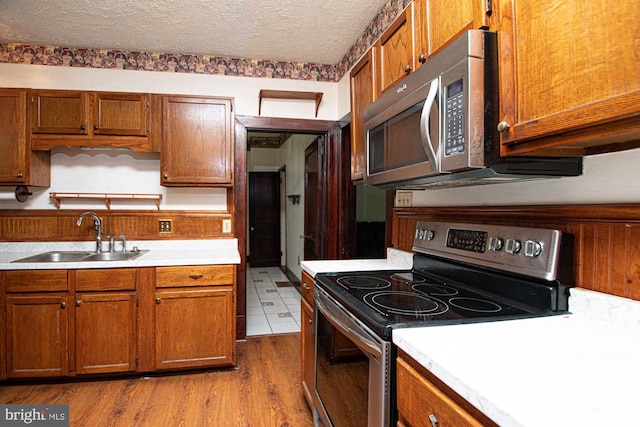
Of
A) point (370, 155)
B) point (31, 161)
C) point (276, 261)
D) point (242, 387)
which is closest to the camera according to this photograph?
point (370, 155)

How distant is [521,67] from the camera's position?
97 cm

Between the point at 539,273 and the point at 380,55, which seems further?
the point at 380,55

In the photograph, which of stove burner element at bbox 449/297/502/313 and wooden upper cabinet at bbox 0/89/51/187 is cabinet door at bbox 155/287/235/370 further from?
stove burner element at bbox 449/297/502/313

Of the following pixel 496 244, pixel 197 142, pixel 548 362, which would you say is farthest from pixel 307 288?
pixel 197 142

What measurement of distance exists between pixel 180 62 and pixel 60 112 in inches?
38.9

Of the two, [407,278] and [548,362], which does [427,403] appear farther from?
[407,278]

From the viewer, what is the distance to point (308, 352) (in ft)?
6.68

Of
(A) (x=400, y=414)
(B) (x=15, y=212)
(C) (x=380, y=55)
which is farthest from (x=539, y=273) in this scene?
(B) (x=15, y=212)

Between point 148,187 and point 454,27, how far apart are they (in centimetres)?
264

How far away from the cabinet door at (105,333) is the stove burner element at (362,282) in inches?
62.0

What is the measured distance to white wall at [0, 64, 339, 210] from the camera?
113 inches

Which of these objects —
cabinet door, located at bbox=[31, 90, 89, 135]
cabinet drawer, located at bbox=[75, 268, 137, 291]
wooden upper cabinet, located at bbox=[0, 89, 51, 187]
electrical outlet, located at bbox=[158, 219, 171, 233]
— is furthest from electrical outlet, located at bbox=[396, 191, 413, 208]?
wooden upper cabinet, located at bbox=[0, 89, 51, 187]

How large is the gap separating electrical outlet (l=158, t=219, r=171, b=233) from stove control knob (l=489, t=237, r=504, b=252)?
2.49 meters

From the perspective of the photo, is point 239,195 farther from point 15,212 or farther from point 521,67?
point 521,67
